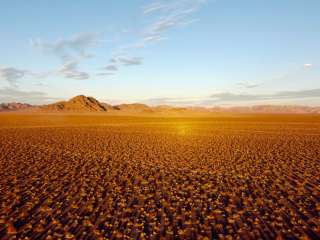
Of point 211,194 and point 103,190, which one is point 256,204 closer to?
point 211,194

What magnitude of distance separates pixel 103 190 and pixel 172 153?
817 centimetres

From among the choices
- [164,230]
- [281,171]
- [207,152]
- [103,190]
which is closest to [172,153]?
[207,152]

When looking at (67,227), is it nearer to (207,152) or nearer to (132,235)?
(132,235)

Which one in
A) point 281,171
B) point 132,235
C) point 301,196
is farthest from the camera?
point 281,171

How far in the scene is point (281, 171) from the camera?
38.2 ft

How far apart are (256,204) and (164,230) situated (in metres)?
3.54

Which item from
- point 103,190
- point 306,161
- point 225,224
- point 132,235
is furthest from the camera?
point 306,161

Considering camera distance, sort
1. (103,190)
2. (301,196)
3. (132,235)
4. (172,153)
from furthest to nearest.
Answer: (172,153), (103,190), (301,196), (132,235)

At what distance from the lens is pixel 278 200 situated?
25.9 ft

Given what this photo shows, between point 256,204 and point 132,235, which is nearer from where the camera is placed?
point 132,235

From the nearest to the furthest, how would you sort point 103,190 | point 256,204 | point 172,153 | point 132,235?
point 132,235 → point 256,204 → point 103,190 → point 172,153

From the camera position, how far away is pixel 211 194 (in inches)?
335

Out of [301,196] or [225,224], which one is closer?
[225,224]

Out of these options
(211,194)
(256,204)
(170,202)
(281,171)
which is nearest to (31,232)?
(170,202)
